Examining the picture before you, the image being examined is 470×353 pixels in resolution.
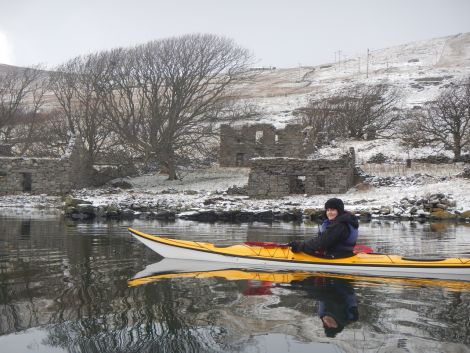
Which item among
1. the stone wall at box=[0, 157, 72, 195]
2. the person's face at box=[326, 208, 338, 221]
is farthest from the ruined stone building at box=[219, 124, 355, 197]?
the person's face at box=[326, 208, 338, 221]

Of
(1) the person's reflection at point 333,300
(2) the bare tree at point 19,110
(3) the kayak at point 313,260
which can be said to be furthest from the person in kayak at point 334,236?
(2) the bare tree at point 19,110

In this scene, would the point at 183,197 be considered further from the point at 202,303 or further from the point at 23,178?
the point at 202,303

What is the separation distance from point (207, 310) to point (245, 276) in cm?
229

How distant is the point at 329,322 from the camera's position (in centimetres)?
550

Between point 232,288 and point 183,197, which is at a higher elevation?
point 183,197

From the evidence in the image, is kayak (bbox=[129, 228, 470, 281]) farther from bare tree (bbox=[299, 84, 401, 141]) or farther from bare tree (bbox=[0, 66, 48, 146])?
bare tree (bbox=[299, 84, 401, 141])

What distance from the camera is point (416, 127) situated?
32.0 m

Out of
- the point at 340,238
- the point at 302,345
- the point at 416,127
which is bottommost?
the point at 302,345

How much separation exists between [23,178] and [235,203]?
13316 mm

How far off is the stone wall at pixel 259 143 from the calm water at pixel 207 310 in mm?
21839

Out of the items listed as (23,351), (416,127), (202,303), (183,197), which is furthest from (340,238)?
(416,127)

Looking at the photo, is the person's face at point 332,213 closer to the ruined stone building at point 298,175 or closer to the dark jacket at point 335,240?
the dark jacket at point 335,240

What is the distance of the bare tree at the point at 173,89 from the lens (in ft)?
97.8

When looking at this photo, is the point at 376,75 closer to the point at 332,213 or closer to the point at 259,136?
the point at 259,136
